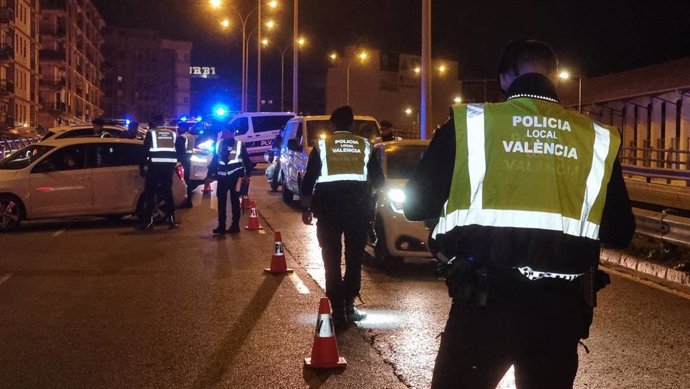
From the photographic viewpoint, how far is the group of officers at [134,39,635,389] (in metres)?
2.74

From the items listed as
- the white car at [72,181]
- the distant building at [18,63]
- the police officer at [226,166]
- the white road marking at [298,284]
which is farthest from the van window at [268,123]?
the distant building at [18,63]

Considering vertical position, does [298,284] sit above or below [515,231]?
below

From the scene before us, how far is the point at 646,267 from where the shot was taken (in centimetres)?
1040

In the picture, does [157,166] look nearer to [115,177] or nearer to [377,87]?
[115,177]

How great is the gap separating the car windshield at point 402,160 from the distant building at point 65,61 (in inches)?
2762

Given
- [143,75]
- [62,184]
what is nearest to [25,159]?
[62,184]

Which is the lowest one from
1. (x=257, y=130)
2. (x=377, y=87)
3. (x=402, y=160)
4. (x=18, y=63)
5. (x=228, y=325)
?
(x=228, y=325)

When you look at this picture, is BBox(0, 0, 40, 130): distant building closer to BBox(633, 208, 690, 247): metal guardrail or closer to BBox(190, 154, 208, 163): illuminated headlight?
BBox(190, 154, 208, 163): illuminated headlight

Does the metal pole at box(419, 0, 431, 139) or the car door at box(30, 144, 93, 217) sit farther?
the metal pole at box(419, 0, 431, 139)

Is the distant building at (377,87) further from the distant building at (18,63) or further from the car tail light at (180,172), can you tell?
the car tail light at (180,172)

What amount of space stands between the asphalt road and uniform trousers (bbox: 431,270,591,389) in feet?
8.87

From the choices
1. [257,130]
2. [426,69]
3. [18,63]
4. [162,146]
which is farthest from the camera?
[18,63]

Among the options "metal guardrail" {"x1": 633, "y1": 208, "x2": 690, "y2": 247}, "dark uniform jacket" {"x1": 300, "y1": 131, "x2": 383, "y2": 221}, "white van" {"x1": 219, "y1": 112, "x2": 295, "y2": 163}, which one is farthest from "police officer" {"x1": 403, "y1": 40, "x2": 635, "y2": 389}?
"white van" {"x1": 219, "y1": 112, "x2": 295, "y2": 163}

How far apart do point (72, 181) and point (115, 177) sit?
2.53 ft
